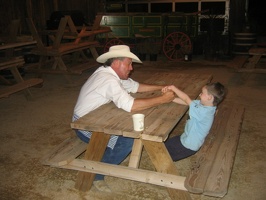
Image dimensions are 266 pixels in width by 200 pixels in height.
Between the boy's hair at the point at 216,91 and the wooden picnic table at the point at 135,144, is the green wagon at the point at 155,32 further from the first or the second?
the boy's hair at the point at 216,91

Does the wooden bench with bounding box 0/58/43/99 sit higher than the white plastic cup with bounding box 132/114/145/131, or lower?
lower

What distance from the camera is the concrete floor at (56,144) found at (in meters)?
2.94

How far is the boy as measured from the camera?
2.59 meters

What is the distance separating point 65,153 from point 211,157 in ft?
4.30

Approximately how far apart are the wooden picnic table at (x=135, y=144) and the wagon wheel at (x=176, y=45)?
6960mm

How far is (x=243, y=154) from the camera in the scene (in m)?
3.62

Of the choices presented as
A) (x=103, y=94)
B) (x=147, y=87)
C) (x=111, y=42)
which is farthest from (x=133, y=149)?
(x=111, y=42)

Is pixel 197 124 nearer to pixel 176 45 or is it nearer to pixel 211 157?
pixel 211 157

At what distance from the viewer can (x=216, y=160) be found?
2.57 metres

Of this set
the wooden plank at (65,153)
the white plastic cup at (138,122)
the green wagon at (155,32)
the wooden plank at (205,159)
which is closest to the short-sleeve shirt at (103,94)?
Result: the wooden plank at (65,153)

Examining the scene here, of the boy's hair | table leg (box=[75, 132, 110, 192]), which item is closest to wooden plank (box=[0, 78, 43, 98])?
table leg (box=[75, 132, 110, 192])

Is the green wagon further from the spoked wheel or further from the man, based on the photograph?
the man

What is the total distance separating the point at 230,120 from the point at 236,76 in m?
4.32

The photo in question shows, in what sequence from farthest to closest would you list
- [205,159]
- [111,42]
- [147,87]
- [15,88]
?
[111,42], [15,88], [147,87], [205,159]
